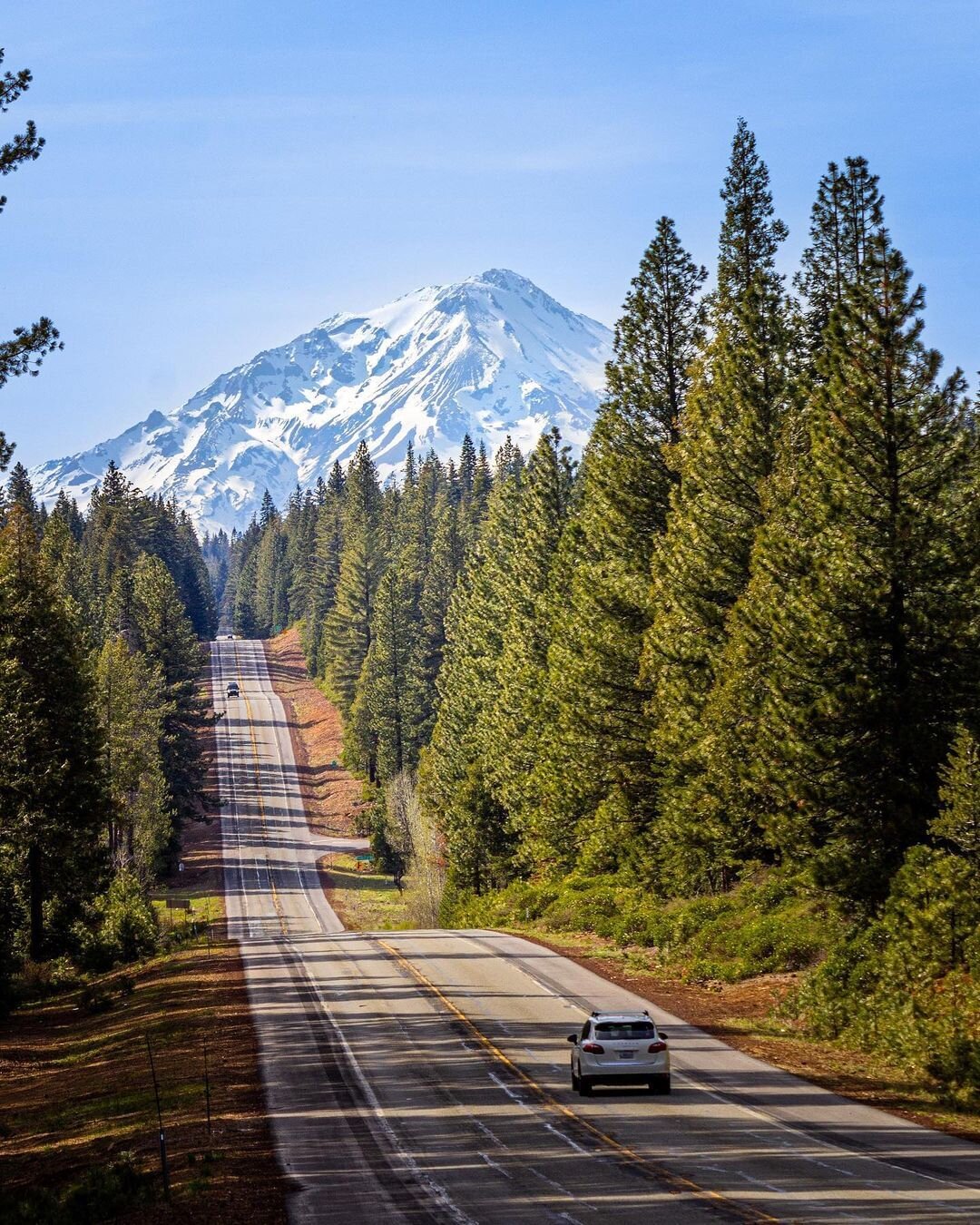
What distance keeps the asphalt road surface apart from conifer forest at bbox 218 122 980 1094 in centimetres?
391

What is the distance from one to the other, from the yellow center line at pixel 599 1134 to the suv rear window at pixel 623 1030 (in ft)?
4.47

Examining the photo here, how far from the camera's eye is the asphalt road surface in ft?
50.2

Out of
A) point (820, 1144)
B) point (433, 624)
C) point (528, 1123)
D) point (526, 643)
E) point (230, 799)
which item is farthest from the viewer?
point (230, 799)

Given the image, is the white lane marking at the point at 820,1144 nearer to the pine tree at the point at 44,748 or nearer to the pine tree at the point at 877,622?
the pine tree at the point at 877,622

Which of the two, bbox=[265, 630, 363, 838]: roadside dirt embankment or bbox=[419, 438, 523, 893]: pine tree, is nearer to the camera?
bbox=[419, 438, 523, 893]: pine tree

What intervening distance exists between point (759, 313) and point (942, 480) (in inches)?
442

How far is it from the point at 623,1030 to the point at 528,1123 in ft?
9.03

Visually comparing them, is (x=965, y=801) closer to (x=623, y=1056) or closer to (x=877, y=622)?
(x=877, y=622)

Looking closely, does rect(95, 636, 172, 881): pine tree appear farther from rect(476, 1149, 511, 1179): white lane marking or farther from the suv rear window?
rect(476, 1149, 511, 1179): white lane marking

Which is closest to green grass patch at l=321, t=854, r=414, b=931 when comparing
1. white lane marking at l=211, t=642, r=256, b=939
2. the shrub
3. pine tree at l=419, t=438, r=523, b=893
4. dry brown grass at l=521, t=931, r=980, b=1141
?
white lane marking at l=211, t=642, r=256, b=939

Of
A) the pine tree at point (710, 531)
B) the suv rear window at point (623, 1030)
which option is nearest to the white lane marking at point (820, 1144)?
the suv rear window at point (623, 1030)

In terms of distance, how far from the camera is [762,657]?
99.5 ft

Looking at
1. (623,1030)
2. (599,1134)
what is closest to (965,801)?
(623,1030)

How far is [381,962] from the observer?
123ft
